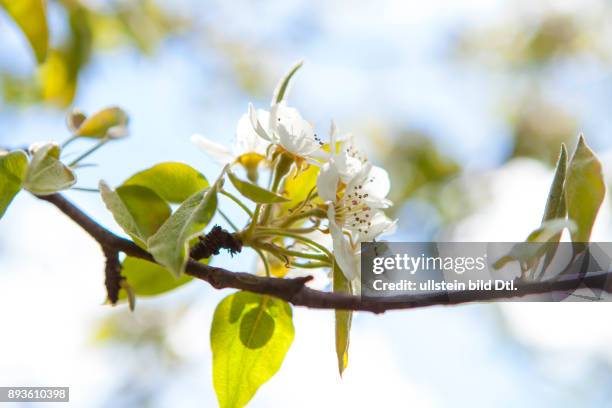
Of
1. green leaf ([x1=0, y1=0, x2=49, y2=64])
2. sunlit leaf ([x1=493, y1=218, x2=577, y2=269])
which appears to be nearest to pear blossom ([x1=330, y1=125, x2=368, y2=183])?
sunlit leaf ([x1=493, y1=218, x2=577, y2=269])

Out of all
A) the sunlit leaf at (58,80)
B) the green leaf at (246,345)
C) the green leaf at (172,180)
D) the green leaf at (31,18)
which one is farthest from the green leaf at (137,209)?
the sunlit leaf at (58,80)

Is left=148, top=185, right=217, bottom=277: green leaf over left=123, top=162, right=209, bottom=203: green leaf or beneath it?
beneath

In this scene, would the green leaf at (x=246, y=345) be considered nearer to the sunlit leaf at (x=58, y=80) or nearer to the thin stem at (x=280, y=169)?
the thin stem at (x=280, y=169)

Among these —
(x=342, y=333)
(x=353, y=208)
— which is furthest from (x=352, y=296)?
(x=353, y=208)

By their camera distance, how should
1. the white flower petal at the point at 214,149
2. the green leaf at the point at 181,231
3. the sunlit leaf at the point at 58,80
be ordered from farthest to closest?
the sunlit leaf at the point at 58,80, the white flower petal at the point at 214,149, the green leaf at the point at 181,231

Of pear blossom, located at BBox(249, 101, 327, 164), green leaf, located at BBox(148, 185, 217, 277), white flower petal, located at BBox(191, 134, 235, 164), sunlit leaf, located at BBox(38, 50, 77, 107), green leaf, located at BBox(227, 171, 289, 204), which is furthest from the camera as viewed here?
sunlit leaf, located at BBox(38, 50, 77, 107)

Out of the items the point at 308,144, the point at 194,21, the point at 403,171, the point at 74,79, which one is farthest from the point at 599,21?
the point at 308,144

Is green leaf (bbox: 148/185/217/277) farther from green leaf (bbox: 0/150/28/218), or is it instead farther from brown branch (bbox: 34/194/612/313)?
green leaf (bbox: 0/150/28/218)

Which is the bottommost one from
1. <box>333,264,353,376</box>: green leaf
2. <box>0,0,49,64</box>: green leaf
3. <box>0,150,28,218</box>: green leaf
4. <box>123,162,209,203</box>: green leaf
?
<box>333,264,353,376</box>: green leaf
